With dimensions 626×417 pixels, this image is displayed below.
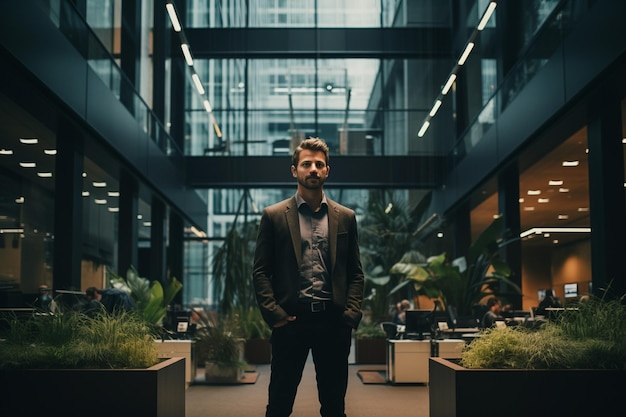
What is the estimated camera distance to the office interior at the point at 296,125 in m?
11.0

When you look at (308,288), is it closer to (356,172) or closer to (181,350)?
(181,350)

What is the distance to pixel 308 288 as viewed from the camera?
375 centimetres

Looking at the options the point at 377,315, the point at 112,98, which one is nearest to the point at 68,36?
the point at 112,98

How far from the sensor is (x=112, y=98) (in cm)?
1375

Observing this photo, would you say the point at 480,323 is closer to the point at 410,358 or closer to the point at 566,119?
the point at 410,358

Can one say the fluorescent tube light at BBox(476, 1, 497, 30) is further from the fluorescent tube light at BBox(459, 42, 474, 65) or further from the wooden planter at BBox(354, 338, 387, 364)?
the wooden planter at BBox(354, 338, 387, 364)

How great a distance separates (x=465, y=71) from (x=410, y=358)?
11.1 meters

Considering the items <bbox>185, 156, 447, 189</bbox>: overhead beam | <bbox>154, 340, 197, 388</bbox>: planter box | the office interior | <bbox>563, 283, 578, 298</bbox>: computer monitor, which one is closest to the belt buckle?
the office interior

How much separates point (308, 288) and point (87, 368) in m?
1.65

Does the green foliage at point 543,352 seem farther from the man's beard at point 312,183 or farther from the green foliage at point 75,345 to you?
the green foliage at point 75,345

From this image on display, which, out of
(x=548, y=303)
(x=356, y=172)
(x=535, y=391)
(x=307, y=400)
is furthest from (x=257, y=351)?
(x=535, y=391)

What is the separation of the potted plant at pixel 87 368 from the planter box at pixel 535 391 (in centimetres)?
159

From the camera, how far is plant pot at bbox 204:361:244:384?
37.5ft

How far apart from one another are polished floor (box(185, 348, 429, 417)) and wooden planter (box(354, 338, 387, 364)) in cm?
354
